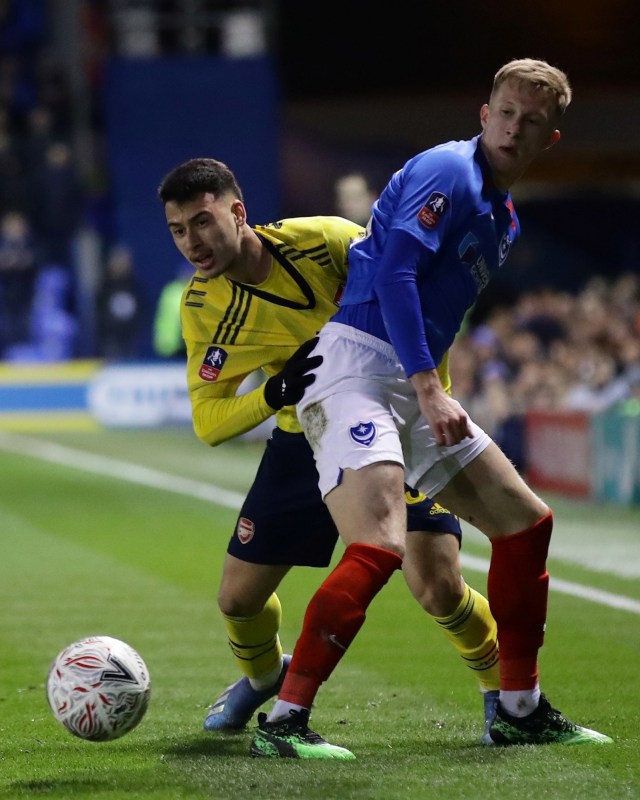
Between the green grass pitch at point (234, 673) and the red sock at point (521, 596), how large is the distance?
0.87ft

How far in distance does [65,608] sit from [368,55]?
18954mm

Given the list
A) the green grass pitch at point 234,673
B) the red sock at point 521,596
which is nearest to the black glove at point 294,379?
the red sock at point 521,596

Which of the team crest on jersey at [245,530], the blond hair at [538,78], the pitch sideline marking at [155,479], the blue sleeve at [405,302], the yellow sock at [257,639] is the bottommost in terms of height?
the pitch sideline marking at [155,479]

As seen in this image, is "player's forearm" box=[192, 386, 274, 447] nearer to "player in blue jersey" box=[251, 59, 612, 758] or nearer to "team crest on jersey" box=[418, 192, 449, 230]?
"player in blue jersey" box=[251, 59, 612, 758]

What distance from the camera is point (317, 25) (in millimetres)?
26062

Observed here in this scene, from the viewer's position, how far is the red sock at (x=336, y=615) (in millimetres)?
4605

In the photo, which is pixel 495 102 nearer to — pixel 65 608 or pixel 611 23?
pixel 65 608

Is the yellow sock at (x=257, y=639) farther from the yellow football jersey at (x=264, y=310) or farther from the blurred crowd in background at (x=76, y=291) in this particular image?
the blurred crowd in background at (x=76, y=291)

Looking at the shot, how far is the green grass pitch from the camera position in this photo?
15.0 ft

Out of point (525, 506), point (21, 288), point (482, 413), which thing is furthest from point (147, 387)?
point (525, 506)

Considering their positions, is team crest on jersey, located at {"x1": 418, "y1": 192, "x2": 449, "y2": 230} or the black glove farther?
the black glove

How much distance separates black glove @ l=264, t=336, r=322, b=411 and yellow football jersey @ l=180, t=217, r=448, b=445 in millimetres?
407

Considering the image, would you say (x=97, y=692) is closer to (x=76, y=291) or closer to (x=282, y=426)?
(x=282, y=426)

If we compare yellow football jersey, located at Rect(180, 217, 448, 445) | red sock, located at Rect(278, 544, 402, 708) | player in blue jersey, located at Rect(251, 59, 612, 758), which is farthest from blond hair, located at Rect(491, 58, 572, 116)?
red sock, located at Rect(278, 544, 402, 708)
